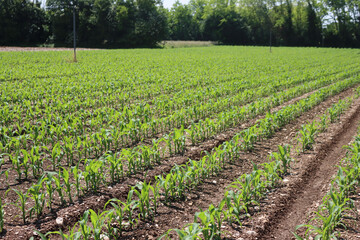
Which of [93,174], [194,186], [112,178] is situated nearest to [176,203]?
[194,186]

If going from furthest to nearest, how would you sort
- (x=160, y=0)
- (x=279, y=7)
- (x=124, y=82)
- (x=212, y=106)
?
(x=279, y=7) → (x=160, y=0) → (x=124, y=82) → (x=212, y=106)

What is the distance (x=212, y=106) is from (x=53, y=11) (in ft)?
198

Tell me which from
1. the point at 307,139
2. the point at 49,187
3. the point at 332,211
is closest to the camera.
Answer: the point at 332,211

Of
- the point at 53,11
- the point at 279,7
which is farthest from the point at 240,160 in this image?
the point at 279,7

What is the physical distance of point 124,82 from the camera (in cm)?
1675

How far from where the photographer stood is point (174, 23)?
4031 inches

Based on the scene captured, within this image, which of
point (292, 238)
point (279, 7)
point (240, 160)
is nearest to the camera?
point (292, 238)

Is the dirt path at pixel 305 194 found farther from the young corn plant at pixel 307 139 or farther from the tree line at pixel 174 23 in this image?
the tree line at pixel 174 23

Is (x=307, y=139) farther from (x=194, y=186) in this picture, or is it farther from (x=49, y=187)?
(x=49, y=187)

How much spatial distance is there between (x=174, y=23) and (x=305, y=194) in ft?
335

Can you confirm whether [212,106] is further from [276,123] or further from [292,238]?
[292,238]

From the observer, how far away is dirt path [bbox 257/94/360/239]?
455 centimetres

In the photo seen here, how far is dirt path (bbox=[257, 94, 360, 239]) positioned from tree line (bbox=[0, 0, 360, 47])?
54923 millimetres

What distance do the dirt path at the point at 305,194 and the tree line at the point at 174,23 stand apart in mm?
54923
